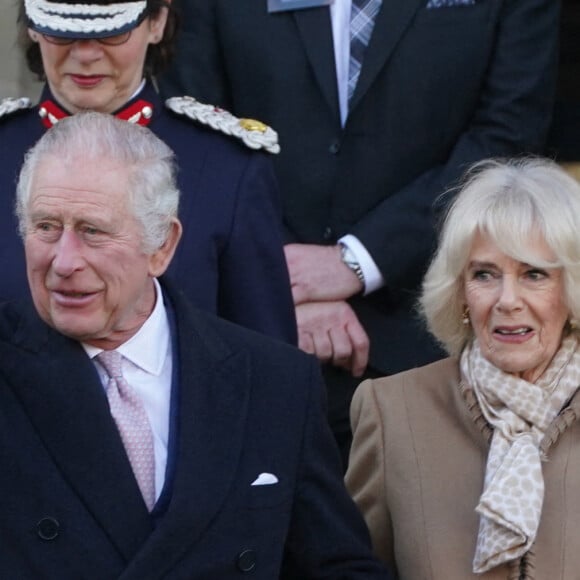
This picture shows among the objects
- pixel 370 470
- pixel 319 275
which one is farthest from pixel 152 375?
pixel 319 275

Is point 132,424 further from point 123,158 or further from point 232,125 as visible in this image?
point 232,125

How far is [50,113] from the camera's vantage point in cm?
423

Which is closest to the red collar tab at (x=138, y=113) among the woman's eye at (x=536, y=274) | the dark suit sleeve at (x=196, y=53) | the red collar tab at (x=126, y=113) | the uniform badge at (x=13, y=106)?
the red collar tab at (x=126, y=113)

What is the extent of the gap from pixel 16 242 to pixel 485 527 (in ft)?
3.81

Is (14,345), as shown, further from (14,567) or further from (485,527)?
A: (485,527)

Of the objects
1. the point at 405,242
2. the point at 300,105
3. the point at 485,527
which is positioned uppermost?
the point at 300,105

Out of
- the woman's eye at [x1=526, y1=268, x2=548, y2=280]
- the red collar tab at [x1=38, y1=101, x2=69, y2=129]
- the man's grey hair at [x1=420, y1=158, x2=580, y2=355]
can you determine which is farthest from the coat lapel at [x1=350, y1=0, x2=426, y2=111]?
the woman's eye at [x1=526, y1=268, x2=548, y2=280]

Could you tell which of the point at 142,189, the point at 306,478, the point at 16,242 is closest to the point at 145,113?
the point at 16,242

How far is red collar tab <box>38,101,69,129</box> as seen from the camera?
4219 mm

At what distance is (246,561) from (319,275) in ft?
4.40

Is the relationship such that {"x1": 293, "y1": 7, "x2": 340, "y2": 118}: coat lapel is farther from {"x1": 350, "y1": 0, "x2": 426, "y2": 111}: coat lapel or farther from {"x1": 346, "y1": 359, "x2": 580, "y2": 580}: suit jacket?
{"x1": 346, "y1": 359, "x2": 580, "y2": 580}: suit jacket

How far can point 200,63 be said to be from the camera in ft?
16.0

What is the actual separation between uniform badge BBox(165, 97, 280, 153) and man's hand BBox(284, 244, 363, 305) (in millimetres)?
469

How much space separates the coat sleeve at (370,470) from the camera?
4.02m
